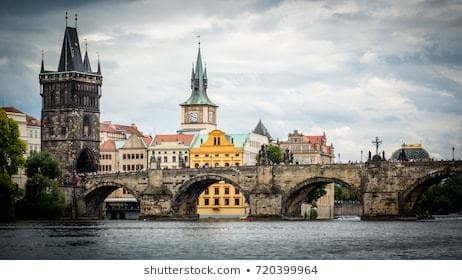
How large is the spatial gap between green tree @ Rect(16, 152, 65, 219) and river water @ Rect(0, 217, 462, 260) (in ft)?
28.1

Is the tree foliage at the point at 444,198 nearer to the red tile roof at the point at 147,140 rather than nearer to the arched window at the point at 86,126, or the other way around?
the red tile roof at the point at 147,140

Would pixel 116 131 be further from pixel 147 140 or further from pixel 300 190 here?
pixel 300 190

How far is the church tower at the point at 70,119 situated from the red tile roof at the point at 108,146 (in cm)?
875

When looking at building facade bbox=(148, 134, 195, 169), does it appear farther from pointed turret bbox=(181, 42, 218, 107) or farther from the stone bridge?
the stone bridge

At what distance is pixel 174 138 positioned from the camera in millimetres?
72312

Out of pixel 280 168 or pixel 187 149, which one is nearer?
pixel 280 168

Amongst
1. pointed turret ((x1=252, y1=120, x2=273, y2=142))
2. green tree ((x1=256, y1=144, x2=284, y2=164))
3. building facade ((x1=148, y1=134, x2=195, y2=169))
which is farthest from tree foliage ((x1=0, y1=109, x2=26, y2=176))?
pointed turret ((x1=252, y1=120, x2=273, y2=142))

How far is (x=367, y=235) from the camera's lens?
3562 cm

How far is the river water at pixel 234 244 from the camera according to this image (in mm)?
26031

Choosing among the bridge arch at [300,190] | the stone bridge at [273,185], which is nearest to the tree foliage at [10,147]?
the stone bridge at [273,185]
